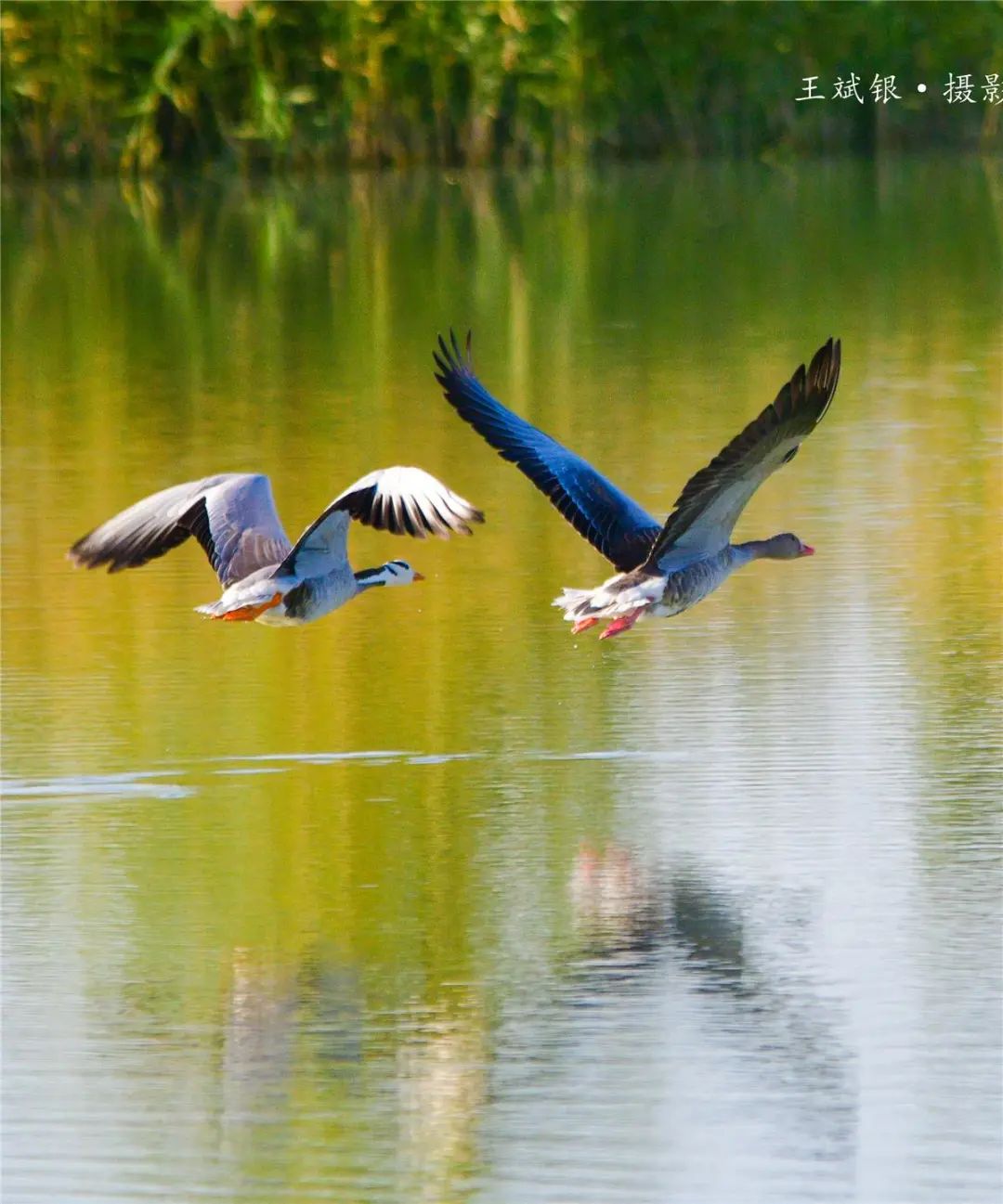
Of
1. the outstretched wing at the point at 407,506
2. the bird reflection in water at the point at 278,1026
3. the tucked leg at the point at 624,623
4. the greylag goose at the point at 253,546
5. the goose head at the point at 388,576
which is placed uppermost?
the outstretched wing at the point at 407,506

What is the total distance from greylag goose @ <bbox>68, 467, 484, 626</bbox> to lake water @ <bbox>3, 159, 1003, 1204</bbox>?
2.07 feet

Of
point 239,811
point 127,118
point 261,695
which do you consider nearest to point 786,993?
point 239,811

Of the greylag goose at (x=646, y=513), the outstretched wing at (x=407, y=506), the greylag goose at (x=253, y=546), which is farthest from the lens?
the greylag goose at (x=253, y=546)

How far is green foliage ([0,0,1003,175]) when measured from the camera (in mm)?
33781

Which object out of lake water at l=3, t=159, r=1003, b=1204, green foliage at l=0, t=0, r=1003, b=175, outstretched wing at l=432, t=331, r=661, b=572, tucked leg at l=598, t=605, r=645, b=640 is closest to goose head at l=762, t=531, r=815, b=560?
outstretched wing at l=432, t=331, r=661, b=572

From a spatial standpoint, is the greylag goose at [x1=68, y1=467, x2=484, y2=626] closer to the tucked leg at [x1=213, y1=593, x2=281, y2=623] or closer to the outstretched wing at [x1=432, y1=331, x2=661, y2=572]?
the tucked leg at [x1=213, y1=593, x2=281, y2=623]

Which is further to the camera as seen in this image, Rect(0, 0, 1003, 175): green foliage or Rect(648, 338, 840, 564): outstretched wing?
Rect(0, 0, 1003, 175): green foliage

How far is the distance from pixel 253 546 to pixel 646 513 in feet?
4.52

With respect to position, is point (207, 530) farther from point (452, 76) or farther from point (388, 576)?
point (452, 76)

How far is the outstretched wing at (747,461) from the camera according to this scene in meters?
8.45

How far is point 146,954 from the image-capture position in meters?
8.50

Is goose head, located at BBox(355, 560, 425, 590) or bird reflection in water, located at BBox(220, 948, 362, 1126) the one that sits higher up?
goose head, located at BBox(355, 560, 425, 590)

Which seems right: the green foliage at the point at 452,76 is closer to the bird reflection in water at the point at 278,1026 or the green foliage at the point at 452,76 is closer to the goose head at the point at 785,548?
the goose head at the point at 785,548

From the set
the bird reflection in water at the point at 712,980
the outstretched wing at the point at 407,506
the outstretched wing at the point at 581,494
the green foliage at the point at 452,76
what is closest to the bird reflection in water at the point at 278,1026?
the bird reflection in water at the point at 712,980
